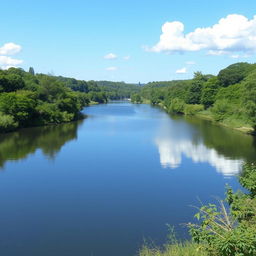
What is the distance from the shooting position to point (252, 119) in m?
41.7

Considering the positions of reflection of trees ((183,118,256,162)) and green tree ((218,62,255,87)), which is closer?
reflection of trees ((183,118,256,162))

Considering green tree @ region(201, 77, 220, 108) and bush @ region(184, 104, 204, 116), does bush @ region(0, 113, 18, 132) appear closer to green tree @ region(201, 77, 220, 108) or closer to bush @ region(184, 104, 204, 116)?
bush @ region(184, 104, 204, 116)

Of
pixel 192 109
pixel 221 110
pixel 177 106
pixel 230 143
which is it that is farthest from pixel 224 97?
pixel 230 143

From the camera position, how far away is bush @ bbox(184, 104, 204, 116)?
80.5 meters

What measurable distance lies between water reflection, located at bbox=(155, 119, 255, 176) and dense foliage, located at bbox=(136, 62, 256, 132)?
13.5ft

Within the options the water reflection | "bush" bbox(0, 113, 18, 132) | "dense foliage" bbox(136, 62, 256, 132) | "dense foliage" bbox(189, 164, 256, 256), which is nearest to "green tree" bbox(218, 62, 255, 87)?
"dense foliage" bbox(136, 62, 256, 132)

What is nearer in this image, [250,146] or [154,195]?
[154,195]

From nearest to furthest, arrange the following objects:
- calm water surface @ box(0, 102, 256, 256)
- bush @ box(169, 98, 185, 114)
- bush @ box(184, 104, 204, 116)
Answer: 1. calm water surface @ box(0, 102, 256, 256)
2. bush @ box(184, 104, 204, 116)
3. bush @ box(169, 98, 185, 114)

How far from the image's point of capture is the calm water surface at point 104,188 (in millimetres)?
14766

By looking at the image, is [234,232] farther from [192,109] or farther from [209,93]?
[192,109]

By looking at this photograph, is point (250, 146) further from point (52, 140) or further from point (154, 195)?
point (52, 140)

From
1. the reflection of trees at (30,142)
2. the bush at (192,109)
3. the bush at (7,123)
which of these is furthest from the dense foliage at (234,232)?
the bush at (192,109)

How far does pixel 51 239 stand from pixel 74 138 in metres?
28.7

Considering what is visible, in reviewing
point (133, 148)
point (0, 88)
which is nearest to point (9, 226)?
point (133, 148)
